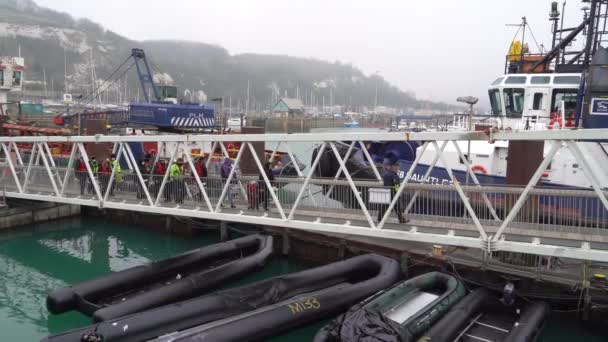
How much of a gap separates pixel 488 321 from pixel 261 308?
500 cm

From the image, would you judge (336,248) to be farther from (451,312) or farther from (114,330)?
(114,330)

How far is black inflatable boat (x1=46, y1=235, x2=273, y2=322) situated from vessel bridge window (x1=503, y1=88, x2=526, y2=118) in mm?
10646

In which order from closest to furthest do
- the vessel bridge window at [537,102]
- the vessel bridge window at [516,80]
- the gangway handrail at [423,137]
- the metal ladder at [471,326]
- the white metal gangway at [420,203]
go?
the gangway handrail at [423,137], the white metal gangway at [420,203], the metal ladder at [471,326], the vessel bridge window at [537,102], the vessel bridge window at [516,80]

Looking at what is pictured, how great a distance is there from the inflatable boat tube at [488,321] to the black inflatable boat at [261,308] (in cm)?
196

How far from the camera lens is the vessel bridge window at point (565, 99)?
16375mm

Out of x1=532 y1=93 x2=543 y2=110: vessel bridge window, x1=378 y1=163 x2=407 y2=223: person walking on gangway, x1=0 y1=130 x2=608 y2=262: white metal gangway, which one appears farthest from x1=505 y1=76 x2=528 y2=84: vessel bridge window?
x1=378 y1=163 x2=407 y2=223: person walking on gangway

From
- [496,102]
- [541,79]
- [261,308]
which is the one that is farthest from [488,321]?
[496,102]

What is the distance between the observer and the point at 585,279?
9609 millimetres

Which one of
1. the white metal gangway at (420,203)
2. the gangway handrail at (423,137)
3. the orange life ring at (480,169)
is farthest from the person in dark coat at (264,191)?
the orange life ring at (480,169)

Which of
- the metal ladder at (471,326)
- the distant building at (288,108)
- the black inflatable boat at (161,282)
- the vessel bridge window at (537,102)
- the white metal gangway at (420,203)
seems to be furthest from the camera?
the distant building at (288,108)

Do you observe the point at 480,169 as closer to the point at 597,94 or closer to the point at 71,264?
the point at 597,94

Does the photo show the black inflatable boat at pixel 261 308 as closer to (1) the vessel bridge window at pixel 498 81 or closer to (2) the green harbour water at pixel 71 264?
(2) the green harbour water at pixel 71 264

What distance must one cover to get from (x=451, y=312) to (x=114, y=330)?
6.42 m

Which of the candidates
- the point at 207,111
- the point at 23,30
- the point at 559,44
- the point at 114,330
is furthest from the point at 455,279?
the point at 23,30
